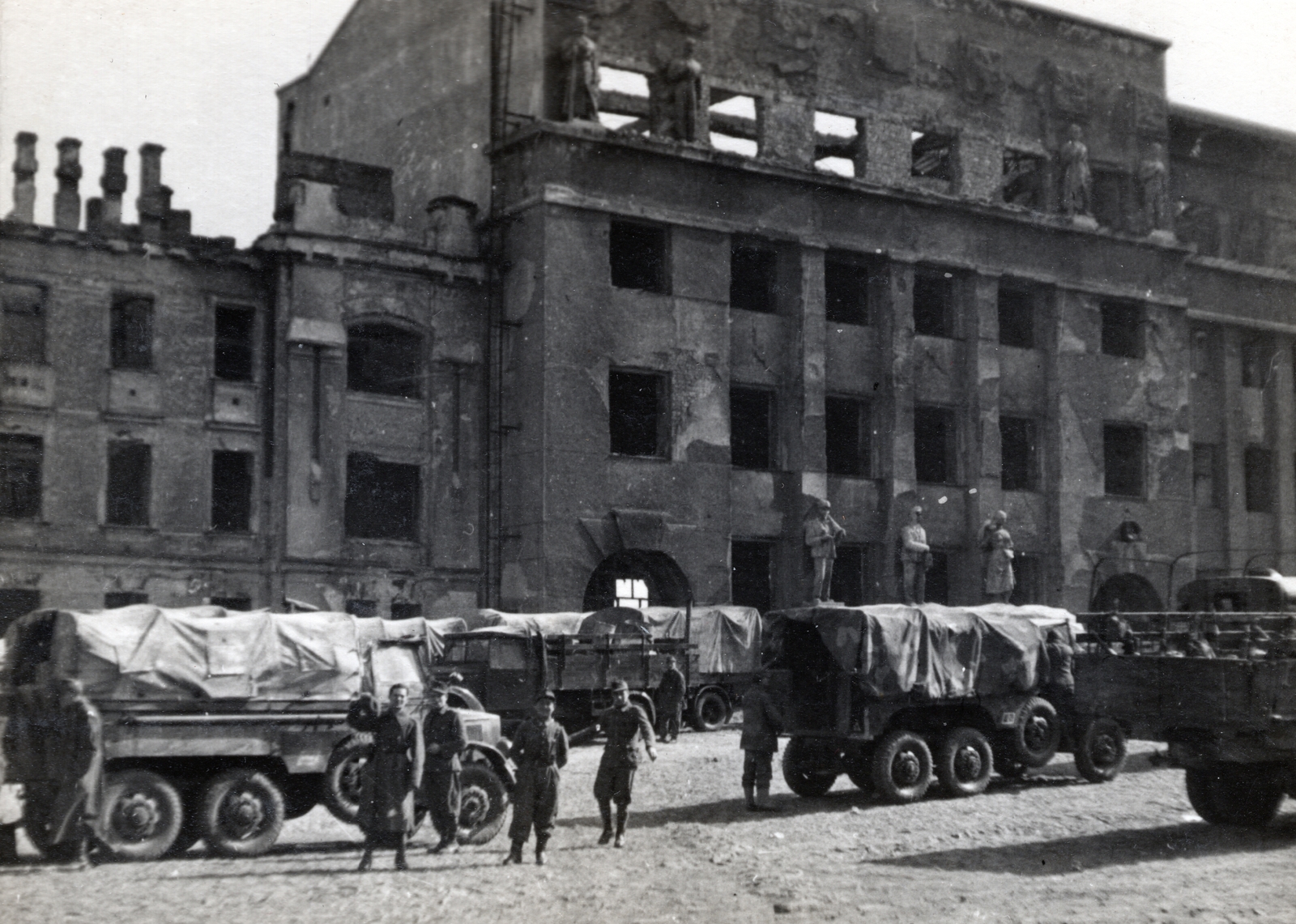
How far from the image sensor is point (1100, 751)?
21.4 meters

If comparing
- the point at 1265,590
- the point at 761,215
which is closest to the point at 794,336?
the point at 761,215

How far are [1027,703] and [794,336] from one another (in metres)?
15.4

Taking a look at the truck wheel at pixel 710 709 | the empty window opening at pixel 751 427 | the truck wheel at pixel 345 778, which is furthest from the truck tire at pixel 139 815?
the empty window opening at pixel 751 427

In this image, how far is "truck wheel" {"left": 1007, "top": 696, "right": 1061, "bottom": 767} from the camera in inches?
822

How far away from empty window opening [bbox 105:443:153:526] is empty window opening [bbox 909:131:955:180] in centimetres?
1771

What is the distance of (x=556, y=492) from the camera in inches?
1243

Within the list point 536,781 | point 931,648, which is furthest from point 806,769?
point 536,781

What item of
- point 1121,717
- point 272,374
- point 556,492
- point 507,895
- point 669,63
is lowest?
point 507,895

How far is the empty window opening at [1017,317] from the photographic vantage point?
127 feet

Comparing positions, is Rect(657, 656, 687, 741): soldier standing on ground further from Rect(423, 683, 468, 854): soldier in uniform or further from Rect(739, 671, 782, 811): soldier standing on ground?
Rect(423, 683, 468, 854): soldier in uniform

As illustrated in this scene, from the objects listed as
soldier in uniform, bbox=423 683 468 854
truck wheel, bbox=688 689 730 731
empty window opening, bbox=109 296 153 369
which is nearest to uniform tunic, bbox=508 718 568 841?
soldier in uniform, bbox=423 683 468 854

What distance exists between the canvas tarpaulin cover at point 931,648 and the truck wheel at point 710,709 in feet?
27.5

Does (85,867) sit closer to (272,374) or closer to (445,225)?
(272,374)

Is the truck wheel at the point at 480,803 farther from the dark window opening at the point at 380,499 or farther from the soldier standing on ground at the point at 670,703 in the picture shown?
the dark window opening at the point at 380,499
